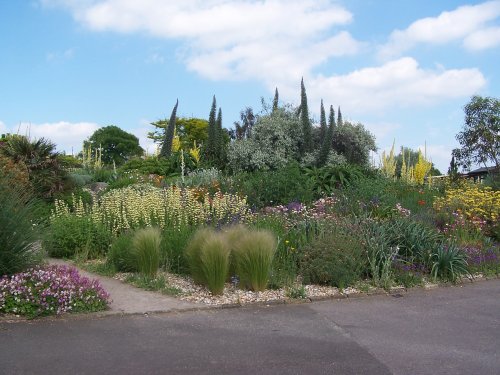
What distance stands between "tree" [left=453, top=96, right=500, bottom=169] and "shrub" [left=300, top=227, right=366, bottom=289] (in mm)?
14052

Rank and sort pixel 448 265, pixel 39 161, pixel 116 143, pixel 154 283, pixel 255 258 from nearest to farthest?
pixel 255 258 → pixel 154 283 → pixel 448 265 → pixel 39 161 → pixel 116 143

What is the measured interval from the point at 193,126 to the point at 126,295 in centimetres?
3736

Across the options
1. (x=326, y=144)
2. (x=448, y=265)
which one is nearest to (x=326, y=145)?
(x=326, y=144)

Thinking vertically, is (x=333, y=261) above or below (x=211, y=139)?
below

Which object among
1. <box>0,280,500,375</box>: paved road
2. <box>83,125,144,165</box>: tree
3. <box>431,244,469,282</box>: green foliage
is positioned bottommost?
<box>0,280,500,375</box>: paved road

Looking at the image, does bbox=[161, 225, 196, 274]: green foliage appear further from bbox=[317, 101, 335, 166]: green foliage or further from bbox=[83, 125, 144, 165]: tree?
bbox=[83, 125, 144, 165]: tree

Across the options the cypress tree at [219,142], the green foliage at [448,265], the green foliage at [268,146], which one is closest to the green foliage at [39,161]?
the green foliage at [448,265]

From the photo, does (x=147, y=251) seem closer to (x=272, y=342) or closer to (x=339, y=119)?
(x=272, y=342)

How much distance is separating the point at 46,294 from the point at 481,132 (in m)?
18.3

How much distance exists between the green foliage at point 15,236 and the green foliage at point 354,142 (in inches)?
659

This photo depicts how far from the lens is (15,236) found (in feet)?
21.8

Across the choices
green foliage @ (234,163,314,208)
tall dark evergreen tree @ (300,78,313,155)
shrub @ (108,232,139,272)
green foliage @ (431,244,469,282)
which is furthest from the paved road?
tall dark evergreen tree @ (300,78,313,155)

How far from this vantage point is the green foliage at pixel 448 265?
8500 mm

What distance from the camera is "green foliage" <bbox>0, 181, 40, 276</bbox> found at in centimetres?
656
